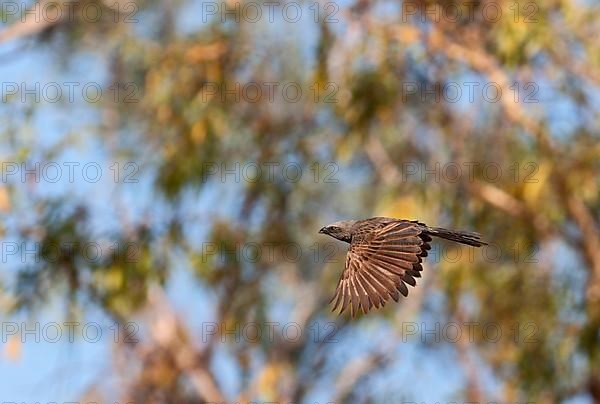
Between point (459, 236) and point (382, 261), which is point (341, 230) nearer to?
point (459, 236)

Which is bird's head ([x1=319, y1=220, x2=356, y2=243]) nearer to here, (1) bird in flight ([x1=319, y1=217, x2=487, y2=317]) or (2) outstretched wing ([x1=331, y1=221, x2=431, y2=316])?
(1) bird in flight ([x1=319, y1=217, x2=487, y2=317])

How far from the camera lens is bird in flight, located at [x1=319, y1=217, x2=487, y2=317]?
702cm

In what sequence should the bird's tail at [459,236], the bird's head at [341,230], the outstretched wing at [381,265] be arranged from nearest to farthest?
the outstretched wing at [381,265], the bird's tail at [459,236], the bird's head at [341,230]

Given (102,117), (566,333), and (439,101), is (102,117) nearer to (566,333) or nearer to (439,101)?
(439,101)

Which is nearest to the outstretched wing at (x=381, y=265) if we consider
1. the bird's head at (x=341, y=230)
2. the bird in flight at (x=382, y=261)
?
the bird in flight at (x=382, y=261)

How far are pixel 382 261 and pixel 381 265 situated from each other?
31 mm

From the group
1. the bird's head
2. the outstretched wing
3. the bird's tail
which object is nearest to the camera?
the outstretched wing

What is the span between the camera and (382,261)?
24.1 feet

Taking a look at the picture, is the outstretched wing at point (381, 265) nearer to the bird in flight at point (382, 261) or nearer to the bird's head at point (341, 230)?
the bird in flight at point (382, 261)

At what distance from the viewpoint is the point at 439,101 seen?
13.5 m

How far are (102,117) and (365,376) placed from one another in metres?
3.97

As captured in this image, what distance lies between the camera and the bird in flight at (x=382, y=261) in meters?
7.02

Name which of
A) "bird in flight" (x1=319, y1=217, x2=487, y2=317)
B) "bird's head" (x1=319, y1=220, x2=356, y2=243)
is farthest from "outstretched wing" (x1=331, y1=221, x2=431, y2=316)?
"bird's head" (x1=319, y1=220, x2=356, y2=243)

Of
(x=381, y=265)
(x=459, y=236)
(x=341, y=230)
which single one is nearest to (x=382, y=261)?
(x=381, y=265)
